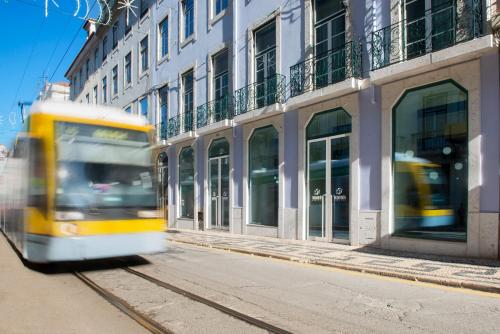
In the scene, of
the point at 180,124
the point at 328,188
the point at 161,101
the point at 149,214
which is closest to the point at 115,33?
the point at 161,101

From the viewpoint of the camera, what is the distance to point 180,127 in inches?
867

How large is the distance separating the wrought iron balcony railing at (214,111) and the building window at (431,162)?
8145 millimetres

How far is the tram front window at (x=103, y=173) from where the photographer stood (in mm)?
7812

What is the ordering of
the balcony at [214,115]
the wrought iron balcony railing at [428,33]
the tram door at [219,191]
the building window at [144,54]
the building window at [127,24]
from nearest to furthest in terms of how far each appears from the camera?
the wrought iron balcony railing at [428,33] < the balcony at [214,115] < the tram door at [219,191] < the building window at [144,54] < the building window at [127,24]

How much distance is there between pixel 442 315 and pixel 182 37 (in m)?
19.8

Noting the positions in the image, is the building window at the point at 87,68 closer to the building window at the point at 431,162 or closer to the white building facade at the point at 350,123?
the white building facade at the point at 350,123

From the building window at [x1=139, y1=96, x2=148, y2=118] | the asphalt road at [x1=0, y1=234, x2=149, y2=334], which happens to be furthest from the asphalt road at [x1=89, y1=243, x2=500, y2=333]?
the building window at [x1=139, y1=96, x2=148, y2=118]

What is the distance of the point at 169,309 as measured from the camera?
5.67 m

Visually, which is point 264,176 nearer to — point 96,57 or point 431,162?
point 431,162

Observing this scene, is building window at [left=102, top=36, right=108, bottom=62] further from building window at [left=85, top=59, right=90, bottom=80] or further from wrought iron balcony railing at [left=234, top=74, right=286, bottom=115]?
wrought iron balcony railing at [left=234, top=74, right=286, bottom=115]

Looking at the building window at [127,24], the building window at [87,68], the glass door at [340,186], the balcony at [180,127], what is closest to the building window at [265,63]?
the glass door at [340,186]

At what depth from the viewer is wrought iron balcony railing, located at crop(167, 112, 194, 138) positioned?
21234 mm

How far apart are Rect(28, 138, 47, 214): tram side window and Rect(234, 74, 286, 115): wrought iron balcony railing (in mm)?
8519

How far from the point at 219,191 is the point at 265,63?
567 centimetres
